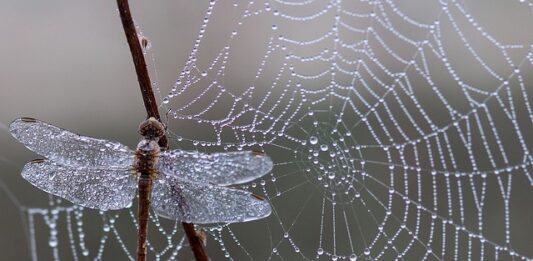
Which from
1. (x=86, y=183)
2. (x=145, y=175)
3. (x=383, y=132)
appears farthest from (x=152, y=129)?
(x=383, y=132)

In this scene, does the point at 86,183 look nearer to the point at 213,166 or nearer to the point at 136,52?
the point at 213,166

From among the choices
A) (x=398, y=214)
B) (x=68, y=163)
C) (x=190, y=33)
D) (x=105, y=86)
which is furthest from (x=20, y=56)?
(x=68, y=163)

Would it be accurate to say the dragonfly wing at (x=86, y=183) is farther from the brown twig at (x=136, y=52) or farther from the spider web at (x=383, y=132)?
the spider web at (x=383, y=132)

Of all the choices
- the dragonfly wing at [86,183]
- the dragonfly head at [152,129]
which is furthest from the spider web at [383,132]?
the dragonfly head at [152,129]

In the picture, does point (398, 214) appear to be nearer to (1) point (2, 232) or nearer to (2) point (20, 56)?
(1) point (2, 232)

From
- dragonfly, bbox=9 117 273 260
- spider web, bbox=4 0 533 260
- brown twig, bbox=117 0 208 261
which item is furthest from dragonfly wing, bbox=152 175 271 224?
spider web, bbox=4 0 533 260

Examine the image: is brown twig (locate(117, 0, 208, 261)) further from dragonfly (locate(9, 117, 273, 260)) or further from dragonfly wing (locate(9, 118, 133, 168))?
dragonfly wing (locate(9, 118, 133, 168))
